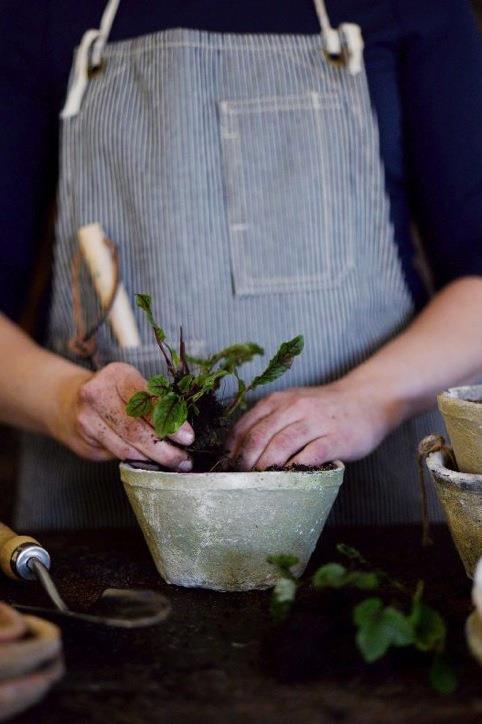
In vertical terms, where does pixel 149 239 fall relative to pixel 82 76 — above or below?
below

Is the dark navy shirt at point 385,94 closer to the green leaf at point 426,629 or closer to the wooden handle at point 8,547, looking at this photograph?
the wooden handle at point 8,547

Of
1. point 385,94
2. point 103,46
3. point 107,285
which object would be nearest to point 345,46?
point 385,94

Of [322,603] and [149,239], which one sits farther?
[149,239]

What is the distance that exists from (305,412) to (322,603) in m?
0.37

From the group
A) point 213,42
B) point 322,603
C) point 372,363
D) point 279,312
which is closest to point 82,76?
point 213,42

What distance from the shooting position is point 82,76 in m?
1.37

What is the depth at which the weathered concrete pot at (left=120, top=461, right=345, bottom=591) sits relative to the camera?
83cm

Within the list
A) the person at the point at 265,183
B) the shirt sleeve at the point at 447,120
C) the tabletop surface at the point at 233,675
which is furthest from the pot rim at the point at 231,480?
the shirt sleeve at the point at 447,120

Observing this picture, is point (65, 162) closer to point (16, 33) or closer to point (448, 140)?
point (16, 33)

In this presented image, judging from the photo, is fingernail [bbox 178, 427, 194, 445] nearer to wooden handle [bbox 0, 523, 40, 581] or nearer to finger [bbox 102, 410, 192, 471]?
finger [bbox 102, 410, 192, 471]

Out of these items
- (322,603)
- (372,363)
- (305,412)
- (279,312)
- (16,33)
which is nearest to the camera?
(322,603)

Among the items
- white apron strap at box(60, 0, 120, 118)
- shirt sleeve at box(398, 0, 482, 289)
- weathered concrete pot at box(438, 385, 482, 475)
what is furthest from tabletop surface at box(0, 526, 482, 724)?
white apron strap at box(60, 0, 120, 118)

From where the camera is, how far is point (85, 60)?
53.9 inches

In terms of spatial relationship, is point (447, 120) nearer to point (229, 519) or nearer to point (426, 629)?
point (229, 519)
